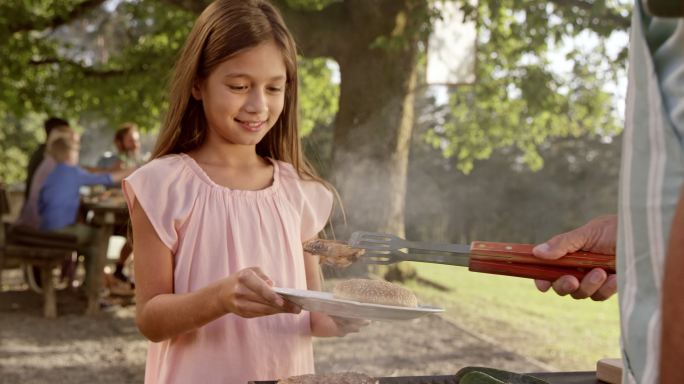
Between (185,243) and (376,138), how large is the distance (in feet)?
24.4

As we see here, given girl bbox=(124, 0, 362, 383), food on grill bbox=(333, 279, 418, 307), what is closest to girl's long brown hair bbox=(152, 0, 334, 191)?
girl bbox=(124, 0, 362, 383)

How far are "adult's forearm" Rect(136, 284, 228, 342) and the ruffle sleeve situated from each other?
0.14 m

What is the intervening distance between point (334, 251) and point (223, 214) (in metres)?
0.29

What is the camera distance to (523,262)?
152 cm

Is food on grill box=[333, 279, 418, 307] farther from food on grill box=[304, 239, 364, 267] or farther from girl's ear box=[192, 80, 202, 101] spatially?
girl's ear box=[192, 80, 202, 101]

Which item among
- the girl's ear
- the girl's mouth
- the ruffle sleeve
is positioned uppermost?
the girl's ear

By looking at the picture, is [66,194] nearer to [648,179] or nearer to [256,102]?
[256,102]

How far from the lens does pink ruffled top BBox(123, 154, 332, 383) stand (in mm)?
1891

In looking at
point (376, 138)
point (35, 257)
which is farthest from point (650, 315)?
point (376, 138)

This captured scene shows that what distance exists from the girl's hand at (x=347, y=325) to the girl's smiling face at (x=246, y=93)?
484 millimetres

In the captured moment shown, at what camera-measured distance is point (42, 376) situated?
579 centimetres

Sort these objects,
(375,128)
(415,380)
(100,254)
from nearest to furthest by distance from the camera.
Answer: (415,380)
(100,254)
(375,128)

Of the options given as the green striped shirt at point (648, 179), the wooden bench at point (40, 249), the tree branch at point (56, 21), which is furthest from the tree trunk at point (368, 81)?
the green striped shirt at point (648, 179)

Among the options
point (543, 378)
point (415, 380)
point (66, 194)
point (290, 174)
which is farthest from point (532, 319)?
point (415, 380)
